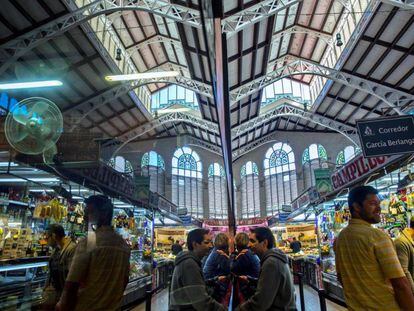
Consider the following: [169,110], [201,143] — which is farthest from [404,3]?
[201,143]

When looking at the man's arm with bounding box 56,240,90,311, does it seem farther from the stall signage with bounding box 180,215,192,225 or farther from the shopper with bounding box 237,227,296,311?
the stall signage with bounding box 180,215,192,225

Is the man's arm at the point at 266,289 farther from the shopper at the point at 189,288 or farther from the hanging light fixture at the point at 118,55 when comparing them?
the hanging light fixture at the point at 118,55

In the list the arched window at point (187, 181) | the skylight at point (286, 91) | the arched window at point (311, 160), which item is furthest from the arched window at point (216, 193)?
the skylight at point (286, 91)

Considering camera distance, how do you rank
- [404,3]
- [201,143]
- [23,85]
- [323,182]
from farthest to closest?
1. [201,143]
2. [404,3]
3. [323,182]
4. [23,85]

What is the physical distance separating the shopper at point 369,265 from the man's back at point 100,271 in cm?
128

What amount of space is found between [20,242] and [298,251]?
915 cm

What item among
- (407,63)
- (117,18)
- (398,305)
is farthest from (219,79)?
(407,63)

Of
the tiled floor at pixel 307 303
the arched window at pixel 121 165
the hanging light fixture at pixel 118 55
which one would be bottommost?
the tiled floor at pixel 307 303

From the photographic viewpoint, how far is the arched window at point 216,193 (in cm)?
2630

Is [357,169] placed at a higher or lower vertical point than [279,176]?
lower

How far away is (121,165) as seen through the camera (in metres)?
5.90

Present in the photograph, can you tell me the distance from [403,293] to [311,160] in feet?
75.8

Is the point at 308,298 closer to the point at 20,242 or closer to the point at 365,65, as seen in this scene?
the point at 20,242

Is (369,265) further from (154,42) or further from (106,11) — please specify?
(154,42)
